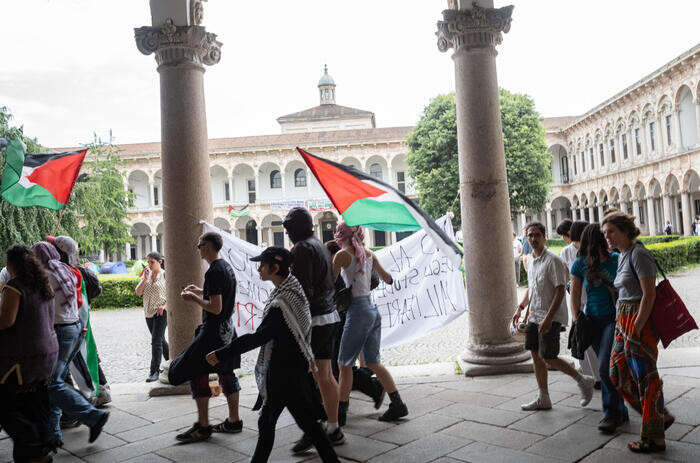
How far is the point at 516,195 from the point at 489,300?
24.4 m

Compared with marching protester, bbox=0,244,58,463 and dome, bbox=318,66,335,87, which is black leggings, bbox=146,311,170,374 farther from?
dome, bbox=318,66,335,87

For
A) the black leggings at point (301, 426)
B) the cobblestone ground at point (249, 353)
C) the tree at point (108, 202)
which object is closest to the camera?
the black leggings at point (301, 426)

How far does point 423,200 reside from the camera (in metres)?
28.8

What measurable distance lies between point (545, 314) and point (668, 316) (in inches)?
36.4

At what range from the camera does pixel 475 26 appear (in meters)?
5.42

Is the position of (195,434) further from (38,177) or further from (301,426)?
(38,177)

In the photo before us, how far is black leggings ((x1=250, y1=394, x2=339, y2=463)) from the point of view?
2.96m

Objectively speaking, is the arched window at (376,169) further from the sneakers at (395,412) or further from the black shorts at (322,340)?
the black shorts at (322,340)

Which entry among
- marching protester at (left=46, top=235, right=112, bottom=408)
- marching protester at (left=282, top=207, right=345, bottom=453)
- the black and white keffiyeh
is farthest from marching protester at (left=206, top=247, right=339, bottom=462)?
marching protester at (left=46, top=235, right=112, bottom=408)

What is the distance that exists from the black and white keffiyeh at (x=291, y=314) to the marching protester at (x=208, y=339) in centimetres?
71

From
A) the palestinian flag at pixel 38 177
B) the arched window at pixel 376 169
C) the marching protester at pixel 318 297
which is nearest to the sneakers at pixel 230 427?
the marching protester at pixel 318 297

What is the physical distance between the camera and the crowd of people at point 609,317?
3299 millimetres

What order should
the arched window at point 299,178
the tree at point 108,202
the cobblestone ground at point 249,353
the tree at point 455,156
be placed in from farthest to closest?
1. the arched window at point 299,178
2. the tree at point 455,156
3. the tree at point 108,202
4. the cobblestone ground at point 249,353

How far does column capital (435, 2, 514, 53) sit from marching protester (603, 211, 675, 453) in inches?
103
